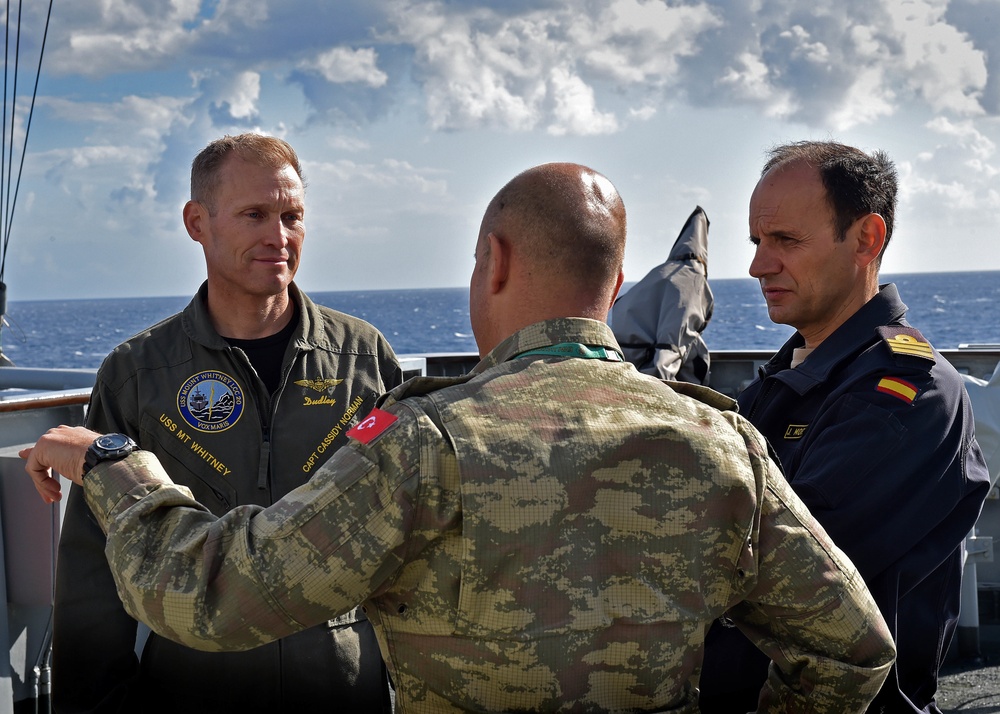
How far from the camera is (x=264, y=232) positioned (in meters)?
2.87

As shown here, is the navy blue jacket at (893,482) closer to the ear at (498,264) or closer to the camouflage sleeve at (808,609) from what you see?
the camouflage sleeve at (808,609)

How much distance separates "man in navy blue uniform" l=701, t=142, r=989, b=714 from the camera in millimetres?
2211

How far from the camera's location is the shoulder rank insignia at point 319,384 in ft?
9.09

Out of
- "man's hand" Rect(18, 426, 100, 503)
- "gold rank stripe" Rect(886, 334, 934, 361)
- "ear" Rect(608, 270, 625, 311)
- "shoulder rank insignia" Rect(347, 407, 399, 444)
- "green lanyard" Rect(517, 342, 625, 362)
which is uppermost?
"ear" Rect(608, 270, 625, 311)

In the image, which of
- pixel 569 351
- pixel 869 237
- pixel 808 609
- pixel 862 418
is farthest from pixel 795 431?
pixel 569 351

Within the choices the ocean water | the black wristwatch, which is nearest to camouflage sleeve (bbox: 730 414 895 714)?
the black wristwatch

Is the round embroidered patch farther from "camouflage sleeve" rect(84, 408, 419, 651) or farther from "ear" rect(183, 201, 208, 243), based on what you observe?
"camouflage sleeve" rect(84, 408, 419, 651)

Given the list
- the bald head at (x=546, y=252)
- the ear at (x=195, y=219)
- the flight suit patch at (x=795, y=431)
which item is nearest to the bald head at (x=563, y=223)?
the bald head at (x=546, y=252)

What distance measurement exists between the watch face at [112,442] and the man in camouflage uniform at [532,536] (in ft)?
0.08

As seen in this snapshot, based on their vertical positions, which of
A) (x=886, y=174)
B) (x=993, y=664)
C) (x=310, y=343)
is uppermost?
(x=886, y=174)

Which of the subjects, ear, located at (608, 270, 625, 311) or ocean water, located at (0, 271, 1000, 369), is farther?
ocean water, located at (0, 271, 1000, 369)

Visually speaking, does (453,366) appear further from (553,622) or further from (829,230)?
(553,622)

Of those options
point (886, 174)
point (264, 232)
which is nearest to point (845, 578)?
point (886, 174)

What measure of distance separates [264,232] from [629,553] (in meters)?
1.69
